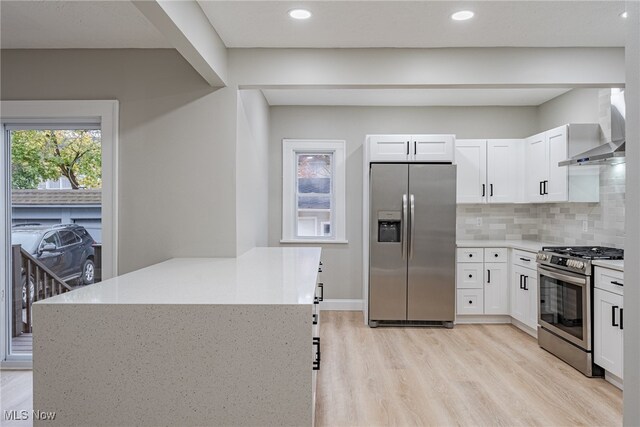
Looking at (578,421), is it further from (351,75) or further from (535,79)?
(351,75)

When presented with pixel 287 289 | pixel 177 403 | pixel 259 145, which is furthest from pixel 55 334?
pixel 259 145

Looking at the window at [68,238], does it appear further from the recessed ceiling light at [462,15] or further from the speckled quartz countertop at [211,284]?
the recessed ceiling light at [462,15]

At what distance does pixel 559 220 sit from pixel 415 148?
1.78 metres

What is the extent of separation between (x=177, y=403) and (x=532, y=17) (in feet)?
9.42

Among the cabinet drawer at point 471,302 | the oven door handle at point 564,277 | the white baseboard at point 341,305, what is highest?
the oven door handle at point 564,277

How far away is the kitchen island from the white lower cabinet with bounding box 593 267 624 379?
247cm

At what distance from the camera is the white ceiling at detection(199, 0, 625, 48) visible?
2.43m

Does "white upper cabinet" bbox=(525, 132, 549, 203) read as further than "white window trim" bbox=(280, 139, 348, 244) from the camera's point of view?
No

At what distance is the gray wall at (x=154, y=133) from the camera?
10.1ft

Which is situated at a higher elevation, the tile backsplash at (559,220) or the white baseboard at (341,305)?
the tile backsplash at (559,220)

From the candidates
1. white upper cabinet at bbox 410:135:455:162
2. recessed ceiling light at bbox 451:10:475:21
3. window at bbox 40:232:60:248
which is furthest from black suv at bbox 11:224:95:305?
white upper cabinet at bbox 410:135:455:162

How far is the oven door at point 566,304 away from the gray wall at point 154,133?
277 cm

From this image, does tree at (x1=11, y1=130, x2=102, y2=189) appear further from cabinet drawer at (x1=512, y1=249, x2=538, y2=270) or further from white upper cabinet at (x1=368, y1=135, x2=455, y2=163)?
cabinet drawer at (x1=512, y1=249, x2=538, y2=270)

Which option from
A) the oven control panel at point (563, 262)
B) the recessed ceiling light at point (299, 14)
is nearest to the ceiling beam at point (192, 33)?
the recessed ceiling light at point (299, 14)
